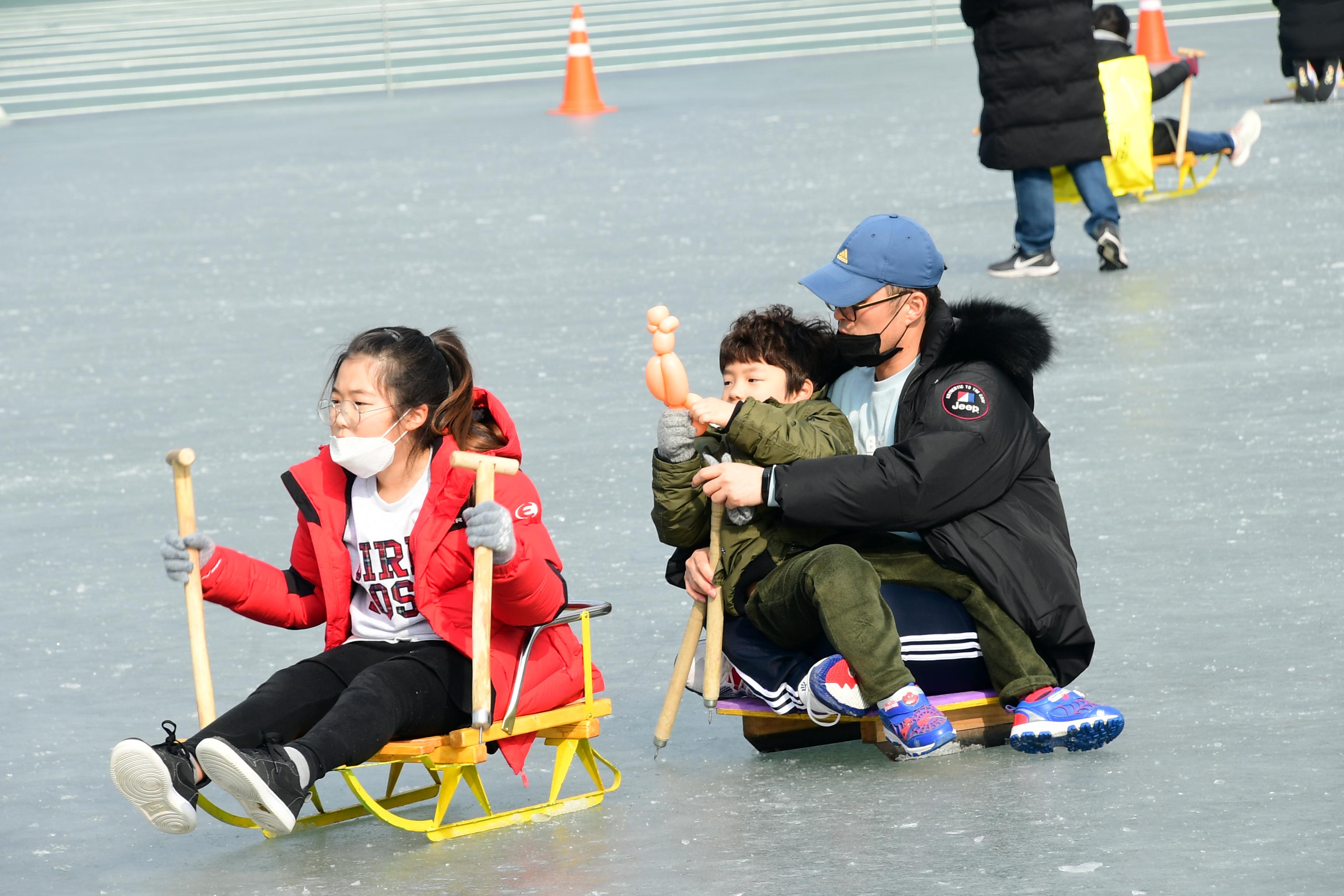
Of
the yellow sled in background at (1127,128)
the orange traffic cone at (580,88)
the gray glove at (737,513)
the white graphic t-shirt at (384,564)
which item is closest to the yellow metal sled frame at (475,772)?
the white graphic t-shirt at (384,564)

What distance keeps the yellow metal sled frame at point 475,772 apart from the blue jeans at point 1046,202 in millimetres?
5708

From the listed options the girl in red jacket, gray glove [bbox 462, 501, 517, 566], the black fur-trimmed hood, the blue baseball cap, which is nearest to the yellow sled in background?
the blue baseball cap

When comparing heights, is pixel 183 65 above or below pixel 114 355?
above

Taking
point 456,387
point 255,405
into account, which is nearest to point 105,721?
point 456,387

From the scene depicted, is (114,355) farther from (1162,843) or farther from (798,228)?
(1162,843)

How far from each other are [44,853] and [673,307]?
530 cm

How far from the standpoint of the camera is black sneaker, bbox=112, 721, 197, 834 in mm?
3182

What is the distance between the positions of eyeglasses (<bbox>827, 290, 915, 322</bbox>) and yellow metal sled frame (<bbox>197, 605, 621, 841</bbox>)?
32.5 inches

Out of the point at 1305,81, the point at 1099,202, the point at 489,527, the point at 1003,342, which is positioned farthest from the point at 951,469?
the point at 1305,81

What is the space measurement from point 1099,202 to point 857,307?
17.8 ft

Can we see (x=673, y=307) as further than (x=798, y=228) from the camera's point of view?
No

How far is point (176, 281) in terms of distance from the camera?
32.4ft

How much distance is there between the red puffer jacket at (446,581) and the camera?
11.5 ft

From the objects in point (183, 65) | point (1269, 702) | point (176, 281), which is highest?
point (183, 65)
